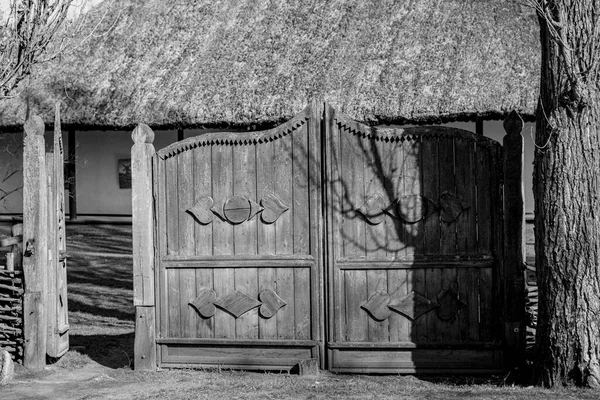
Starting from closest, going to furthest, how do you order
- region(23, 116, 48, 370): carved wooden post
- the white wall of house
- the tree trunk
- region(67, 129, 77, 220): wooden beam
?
the tree trunk → region(23, 116, 48, 370): carved wooden post → region(67, 129, 77, 220): wooden beam → the white wall of house

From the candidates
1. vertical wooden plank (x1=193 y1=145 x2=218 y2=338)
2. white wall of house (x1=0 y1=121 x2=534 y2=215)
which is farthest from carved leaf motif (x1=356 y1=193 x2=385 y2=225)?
white wall of house (x1=0 y1=121 x2=534 y2=215)

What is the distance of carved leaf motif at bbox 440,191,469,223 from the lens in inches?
274

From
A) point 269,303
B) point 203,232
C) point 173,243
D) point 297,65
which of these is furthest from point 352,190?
point 297,65

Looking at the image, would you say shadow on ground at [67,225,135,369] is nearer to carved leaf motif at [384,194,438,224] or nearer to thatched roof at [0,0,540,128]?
thatched roof at [0,0,540,128]

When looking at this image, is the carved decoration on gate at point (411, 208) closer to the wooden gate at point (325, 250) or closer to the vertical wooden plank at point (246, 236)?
the wooden gate at point (325, 250)

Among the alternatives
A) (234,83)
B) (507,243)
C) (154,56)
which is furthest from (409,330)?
(154,56)

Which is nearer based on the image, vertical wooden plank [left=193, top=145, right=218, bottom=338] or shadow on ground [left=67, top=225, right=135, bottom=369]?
vertical wooden plank [left=193, top=145, right=218, bottom=338]

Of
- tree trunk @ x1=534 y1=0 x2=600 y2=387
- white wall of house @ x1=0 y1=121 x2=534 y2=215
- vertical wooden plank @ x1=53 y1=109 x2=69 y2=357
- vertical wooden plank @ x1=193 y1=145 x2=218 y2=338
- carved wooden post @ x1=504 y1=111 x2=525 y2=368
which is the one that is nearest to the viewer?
tree trunk @ x1=534 y1=0 x2=600 y2=387

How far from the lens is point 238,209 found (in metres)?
7.24

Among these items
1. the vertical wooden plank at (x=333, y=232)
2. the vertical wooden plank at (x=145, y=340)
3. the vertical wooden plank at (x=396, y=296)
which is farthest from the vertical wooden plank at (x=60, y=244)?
the vertical wooden plank at (x=396, y=296)

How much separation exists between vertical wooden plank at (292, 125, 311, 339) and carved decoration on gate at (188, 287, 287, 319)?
153 mm

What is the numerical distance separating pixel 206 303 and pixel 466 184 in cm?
216

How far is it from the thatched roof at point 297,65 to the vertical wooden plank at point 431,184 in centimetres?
650

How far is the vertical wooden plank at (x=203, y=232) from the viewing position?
7289 mm
